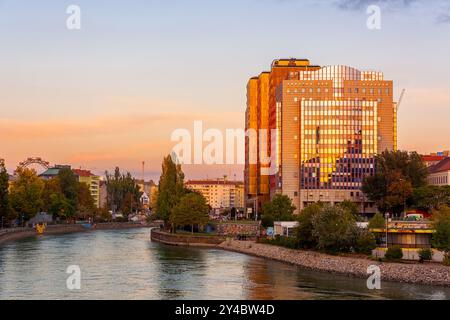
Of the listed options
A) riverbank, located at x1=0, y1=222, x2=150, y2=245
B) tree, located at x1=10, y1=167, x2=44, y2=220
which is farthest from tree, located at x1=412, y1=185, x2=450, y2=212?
tree, located at x1=10, y1=167, x2=44, y2=220

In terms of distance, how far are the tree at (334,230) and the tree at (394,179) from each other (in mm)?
47340

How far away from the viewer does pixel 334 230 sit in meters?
81.5

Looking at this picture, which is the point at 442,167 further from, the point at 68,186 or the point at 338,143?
the point at 68,186

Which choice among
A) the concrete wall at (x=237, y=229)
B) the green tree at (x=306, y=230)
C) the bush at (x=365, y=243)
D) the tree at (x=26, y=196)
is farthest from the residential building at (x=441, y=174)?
the tree at (x=26, y=196)

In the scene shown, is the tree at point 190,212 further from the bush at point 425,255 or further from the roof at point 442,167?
the bush at point 425,255

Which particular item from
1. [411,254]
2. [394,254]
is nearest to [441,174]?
[411,254]

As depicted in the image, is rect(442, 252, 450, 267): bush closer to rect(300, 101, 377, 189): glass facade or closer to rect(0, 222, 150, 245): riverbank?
rect(0, 222, 150, 245): riverbank

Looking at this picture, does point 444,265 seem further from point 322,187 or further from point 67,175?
point 67,175

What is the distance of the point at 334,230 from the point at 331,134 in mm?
80750

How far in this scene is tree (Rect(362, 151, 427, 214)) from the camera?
429 feet
